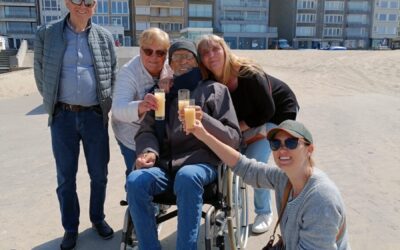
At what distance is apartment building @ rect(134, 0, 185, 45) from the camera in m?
60.7

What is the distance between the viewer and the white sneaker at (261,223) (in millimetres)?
3834

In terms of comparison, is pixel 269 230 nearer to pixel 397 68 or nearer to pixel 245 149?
pixel 245 149

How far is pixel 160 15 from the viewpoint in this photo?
61688mm

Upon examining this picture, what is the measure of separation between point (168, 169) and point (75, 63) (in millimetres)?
1187

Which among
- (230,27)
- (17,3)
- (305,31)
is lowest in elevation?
(305,31)

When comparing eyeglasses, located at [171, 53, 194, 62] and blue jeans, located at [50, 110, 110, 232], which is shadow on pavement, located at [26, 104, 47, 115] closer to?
blue jeans, located at [50, 110, 110, 232]

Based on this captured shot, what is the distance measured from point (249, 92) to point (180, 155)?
2.63ft

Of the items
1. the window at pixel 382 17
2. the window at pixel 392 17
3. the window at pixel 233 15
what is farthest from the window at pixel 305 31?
the window at pixel 392 17

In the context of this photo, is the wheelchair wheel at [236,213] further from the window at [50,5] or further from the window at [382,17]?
the window at [382,17]

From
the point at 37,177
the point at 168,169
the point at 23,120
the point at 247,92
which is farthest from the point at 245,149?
the point at 23,120

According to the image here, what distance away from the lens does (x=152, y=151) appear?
291 cm

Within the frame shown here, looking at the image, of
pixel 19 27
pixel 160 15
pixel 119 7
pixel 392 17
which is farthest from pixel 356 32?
pixel 19 27

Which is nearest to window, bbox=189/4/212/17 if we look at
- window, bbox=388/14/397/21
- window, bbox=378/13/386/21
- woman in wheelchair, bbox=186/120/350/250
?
window, bbox=378/13/386/21

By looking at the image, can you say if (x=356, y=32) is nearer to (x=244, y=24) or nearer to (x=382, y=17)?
(x=382, y=17)
